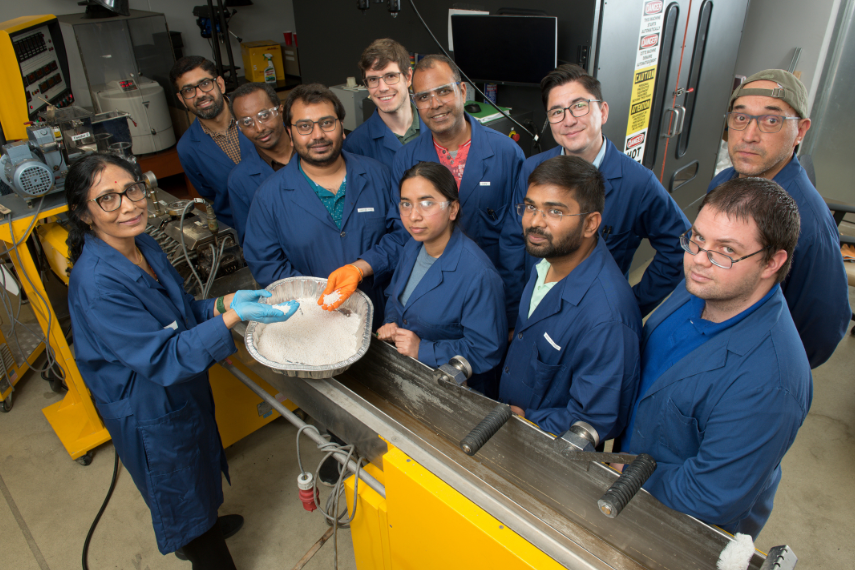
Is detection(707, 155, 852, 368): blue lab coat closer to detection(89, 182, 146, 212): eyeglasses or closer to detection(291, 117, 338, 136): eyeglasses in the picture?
detection(291, 117, 338, 136): eyeglasses

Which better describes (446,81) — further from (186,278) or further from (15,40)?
(15,40)

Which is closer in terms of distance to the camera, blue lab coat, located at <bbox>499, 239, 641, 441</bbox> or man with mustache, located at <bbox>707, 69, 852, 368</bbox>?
blue lab coat, located at <bbox>499, 239, 641, 441</bbox>

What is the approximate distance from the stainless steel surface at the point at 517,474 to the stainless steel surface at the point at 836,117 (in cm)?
431

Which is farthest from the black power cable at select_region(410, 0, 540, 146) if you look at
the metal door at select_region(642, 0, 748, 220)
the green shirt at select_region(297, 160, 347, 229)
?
the green shirt at select_region(297, 160, 347, 229)

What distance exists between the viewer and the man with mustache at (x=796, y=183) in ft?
4.76

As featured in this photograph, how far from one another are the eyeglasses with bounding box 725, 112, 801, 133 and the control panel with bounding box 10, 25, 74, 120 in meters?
2.64

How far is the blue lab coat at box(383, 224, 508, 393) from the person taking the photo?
1.45 metres

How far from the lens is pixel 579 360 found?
128 cm

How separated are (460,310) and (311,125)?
84cm

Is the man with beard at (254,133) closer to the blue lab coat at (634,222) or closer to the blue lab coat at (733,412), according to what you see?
the blue lab coat at (634,222)

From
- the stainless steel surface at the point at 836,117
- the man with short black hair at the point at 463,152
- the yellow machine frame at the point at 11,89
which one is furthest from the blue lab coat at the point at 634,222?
the stainless steel surface at the point at 836,117

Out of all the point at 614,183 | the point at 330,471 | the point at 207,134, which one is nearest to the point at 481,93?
the point at 614,183

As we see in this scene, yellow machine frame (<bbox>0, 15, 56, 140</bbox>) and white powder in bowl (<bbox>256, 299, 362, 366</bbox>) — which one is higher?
yellow machine frame (<bbox>0, 15, 56, 140</bbox>)

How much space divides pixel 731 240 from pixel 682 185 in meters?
2.76
